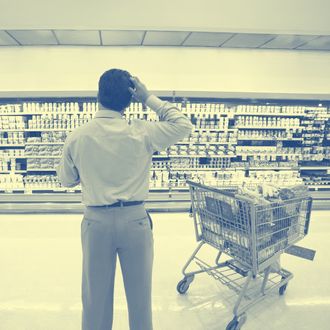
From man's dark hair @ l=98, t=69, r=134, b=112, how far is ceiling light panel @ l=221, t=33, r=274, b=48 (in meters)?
4.01

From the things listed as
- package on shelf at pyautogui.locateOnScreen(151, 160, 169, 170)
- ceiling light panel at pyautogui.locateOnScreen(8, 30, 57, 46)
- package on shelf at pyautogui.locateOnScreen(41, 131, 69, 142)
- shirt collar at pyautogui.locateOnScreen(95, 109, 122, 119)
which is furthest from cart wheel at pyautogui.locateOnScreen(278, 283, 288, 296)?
ceiling light panel at pyautogui.locateOnScreen(8, 30, 57, 46)

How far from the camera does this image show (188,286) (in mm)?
2752

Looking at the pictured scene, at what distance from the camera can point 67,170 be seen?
1592 millimetres

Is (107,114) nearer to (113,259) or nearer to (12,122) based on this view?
(113,259)

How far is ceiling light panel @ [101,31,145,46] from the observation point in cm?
479

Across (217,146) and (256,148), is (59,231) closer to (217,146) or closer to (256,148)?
(217,146)

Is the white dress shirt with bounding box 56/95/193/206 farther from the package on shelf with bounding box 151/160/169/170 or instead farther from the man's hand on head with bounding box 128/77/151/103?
the package on shelf with bounding box 151/160/169/170

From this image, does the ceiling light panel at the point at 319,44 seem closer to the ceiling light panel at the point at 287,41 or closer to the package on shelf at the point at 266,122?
the ceiling light panel at the point at 287,41

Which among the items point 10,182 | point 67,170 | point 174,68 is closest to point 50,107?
point 10,182

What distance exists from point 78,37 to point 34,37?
69cm

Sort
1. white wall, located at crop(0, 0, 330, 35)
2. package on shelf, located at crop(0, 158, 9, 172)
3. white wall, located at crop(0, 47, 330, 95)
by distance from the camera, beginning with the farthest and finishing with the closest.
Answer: package on shelf, located at crop(0, 158, 9, 172) → white wall, located at crop(0, 47, 330, 95) → white wall, located at crop(0, 0, 330, 35)

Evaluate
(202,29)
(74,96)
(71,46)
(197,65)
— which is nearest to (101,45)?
(71,46)

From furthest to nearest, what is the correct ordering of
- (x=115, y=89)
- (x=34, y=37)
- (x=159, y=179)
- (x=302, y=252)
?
(x=159, y=179)
(x=34, y=37)
(x=302, y=252)
(x=115, y=89)

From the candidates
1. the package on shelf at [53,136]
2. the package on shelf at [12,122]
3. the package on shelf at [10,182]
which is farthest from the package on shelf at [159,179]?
the package on shelf at [12,122]
